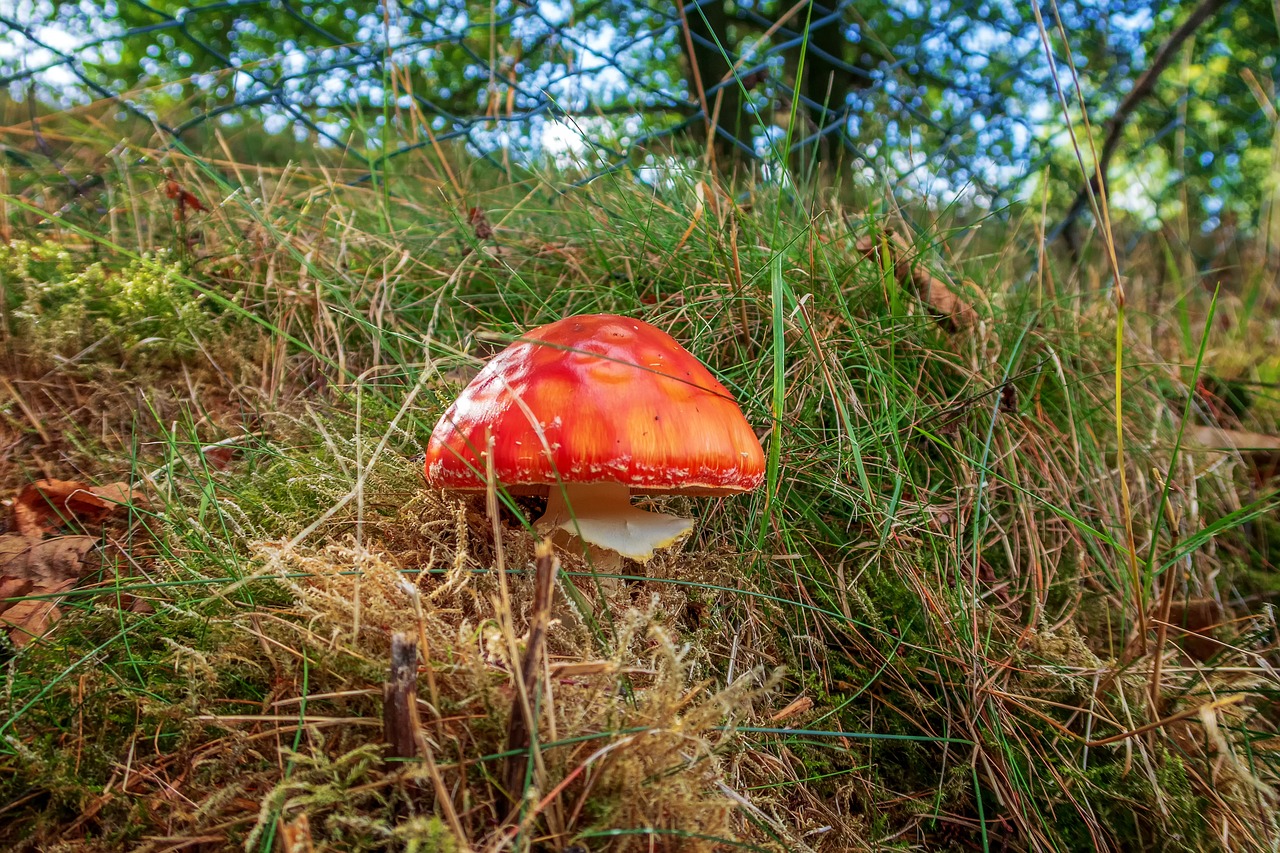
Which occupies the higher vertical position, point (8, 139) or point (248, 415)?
point (8, 139)

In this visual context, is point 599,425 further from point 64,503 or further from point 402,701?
point 64,503

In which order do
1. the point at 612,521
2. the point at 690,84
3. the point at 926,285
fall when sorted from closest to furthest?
the point at 612,521, the point at 926,285, the point at 690,84

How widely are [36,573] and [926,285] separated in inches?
114

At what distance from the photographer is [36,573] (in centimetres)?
173

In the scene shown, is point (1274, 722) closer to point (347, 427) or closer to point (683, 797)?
point (683, 797)

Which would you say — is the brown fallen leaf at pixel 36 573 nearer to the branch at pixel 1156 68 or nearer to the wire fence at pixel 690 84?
the wire fence at pixel 690 84

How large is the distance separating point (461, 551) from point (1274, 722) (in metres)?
2.35

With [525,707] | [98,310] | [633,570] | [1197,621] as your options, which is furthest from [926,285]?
[98,310]

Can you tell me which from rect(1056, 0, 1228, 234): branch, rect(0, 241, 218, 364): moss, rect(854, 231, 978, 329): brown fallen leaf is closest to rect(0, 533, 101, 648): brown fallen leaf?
rect(0, 241, 218, 364): moss

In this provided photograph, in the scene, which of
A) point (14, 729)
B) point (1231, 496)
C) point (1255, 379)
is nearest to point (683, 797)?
point (14, 729)

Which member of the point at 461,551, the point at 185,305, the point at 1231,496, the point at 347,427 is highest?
the point at 185,305

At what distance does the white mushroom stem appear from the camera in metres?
1.78

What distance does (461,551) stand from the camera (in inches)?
62.7

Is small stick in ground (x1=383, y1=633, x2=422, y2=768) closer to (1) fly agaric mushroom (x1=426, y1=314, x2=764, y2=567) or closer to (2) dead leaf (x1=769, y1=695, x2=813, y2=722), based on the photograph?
(1) fly agaric mushroom (x1=426, y1=314, x2=764, y2=567)
